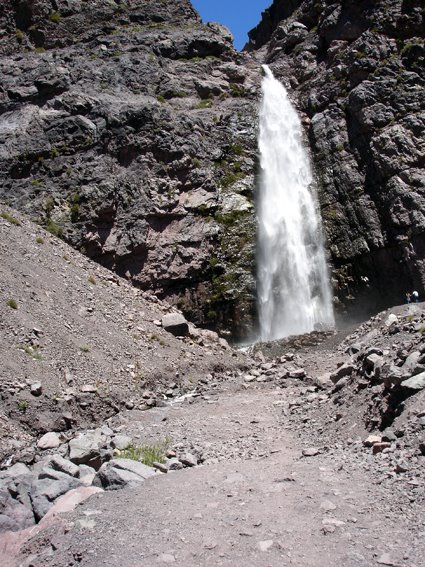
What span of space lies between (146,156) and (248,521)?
24.9 metres

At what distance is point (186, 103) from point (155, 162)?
7864 mm

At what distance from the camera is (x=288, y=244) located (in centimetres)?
2800

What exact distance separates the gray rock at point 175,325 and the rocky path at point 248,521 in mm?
11093

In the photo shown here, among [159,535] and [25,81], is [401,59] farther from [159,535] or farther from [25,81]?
[159,535]

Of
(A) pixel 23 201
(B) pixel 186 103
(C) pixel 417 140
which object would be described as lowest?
(A) pixel 23 201

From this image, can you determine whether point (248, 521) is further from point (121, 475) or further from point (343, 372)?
point (343, 372)

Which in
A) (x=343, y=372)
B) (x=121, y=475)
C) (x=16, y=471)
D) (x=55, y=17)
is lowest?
(x=16, y=471)

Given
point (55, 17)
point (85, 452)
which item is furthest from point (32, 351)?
point (55, 17)

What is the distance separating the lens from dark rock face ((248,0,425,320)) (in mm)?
27797

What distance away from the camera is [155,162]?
28.6 metres

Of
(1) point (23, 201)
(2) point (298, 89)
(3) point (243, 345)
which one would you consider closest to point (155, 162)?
(1) point (23, 201)

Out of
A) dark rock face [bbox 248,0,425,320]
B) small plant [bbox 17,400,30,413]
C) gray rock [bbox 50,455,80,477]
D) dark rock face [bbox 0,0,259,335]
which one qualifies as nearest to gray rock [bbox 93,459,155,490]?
gray rock [bbox 50,455,80,477]

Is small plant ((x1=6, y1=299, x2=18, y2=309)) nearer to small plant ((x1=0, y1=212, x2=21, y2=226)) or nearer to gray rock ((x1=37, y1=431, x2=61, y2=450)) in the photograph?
gray rock ((x1=37, y1=431, x2=61, y2=450))

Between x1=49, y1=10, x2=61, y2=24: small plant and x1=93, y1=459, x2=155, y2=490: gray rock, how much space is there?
42026 mm
